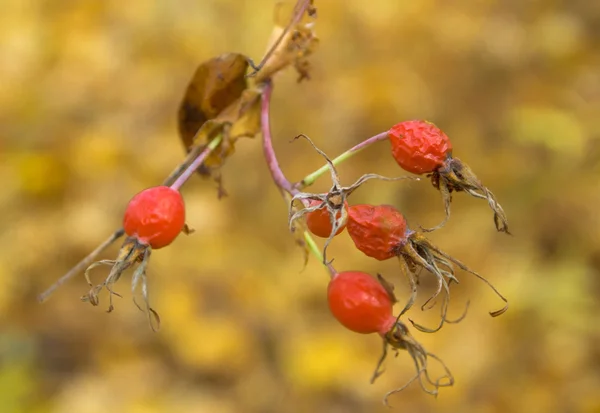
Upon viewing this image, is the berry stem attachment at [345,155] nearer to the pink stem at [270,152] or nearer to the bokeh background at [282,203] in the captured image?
the pink stem at [270,152]

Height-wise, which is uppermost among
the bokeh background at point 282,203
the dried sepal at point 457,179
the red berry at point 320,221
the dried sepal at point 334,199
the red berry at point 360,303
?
the dried sepal at point 334,199

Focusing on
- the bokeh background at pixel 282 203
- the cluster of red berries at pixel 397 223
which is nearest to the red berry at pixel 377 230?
the cluster of red berries at pixel 397 223

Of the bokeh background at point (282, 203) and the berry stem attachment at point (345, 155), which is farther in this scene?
the bokeh background at point (282, 203)

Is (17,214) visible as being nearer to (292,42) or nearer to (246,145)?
(246,145)

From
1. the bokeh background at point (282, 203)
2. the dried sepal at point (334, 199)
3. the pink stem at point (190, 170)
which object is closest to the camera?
the dried sepal at point (334, 199)

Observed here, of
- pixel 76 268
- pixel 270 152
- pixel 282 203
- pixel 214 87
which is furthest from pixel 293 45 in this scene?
pixel 282 203

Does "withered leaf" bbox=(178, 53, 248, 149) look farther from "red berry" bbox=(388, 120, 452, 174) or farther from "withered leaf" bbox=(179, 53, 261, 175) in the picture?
"red berry" bbox=(388, 120, 452, 174)
